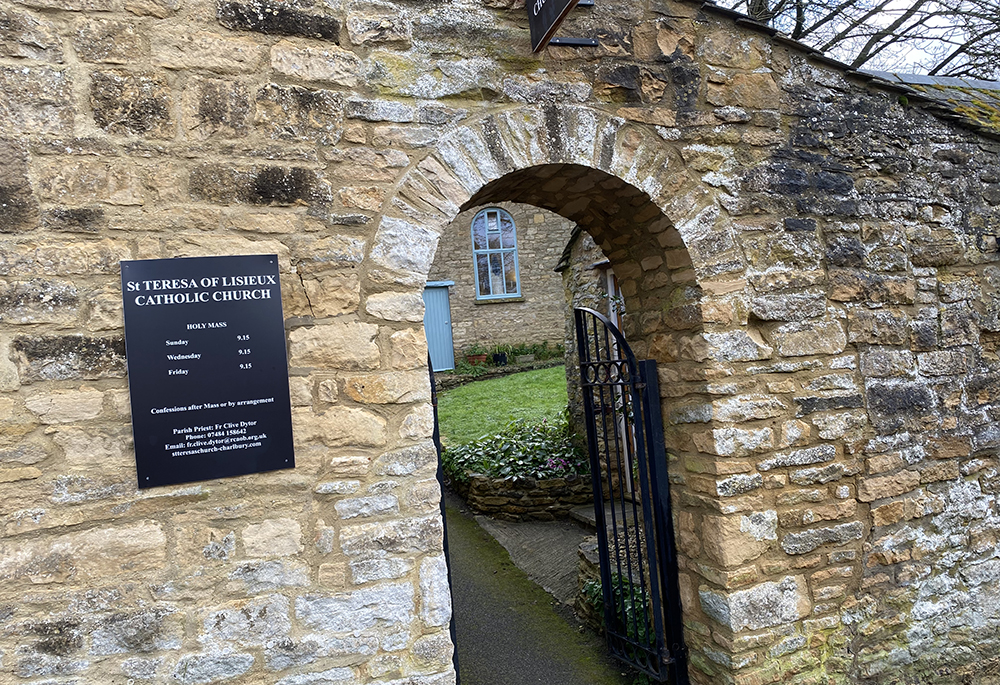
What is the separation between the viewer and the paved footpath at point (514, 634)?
4230 millimetres

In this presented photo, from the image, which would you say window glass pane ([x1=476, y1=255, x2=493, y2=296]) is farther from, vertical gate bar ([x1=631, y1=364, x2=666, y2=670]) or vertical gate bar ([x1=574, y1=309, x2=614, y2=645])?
vertical gate bar ([x1=631, y1=364, x2=666, y2=670])

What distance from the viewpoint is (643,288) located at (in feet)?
12.3

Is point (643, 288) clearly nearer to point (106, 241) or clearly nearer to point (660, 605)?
point (660, 605)

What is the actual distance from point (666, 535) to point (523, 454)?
14.3ft

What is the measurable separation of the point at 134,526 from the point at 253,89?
1.75 meters

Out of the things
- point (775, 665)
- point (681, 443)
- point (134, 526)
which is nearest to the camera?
point (134, 526)

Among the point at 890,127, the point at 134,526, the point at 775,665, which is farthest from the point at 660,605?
the point at 890,127

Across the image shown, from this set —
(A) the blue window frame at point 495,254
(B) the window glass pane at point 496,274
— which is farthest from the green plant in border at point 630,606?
(B) the window glass pane at point 496,274

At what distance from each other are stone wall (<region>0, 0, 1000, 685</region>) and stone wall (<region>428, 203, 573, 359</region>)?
1217cm

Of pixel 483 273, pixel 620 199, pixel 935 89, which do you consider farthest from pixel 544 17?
pixel 483 273

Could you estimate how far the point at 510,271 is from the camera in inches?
649

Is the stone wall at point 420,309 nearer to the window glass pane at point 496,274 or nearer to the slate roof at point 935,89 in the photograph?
the slate roof at point 935,89

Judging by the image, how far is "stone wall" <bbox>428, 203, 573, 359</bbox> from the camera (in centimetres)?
1595

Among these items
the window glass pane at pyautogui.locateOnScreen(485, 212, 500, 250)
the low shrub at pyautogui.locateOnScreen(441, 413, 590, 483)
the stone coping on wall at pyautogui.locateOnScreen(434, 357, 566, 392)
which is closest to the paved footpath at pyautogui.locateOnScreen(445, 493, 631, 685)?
the low shrub at pyautogui.locateOnScreen(441, 413, 590, 483)
